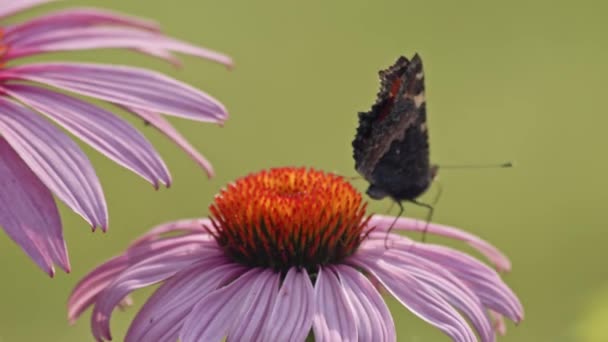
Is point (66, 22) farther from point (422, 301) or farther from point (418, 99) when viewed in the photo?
point (422, 301)

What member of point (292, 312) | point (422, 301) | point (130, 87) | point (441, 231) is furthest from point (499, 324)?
point (130, 87)

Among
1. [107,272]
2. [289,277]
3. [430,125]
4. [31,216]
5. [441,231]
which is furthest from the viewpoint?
[430,125]

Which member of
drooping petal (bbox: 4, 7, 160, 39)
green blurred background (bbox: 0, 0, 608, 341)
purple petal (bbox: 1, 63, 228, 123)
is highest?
drooping petal (bbox: 4, 7, 160, 39)

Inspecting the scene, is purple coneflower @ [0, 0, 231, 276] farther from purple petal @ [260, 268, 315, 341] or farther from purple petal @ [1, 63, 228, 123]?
purple petal @ [260, 268, 315, 341]

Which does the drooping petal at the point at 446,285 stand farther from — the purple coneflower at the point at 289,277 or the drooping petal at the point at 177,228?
the drooping petal at the point at 177,228

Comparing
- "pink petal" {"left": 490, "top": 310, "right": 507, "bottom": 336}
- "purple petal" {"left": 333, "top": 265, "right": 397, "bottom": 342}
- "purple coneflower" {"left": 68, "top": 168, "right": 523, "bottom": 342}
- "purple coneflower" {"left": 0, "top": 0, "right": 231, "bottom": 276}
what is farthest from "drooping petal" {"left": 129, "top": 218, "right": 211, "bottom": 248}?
"pink petal" {"left": 490, "top": 310, "right": 507, "bottom": 336}

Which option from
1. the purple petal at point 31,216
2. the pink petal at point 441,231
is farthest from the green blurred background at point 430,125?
the purple petal at point 31,216
